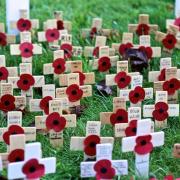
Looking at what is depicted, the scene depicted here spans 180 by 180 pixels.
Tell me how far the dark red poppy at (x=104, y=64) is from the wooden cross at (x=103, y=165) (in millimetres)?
1379

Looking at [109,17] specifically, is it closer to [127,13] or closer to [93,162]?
[127,13]

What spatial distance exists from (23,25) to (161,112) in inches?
68.1

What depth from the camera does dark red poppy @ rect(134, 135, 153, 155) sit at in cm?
321

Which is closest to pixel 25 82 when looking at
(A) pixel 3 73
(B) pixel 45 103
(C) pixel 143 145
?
(A) pixel 3 73

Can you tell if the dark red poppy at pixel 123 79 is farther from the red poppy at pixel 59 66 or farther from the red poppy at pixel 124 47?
the red poppy at pixel 124 47

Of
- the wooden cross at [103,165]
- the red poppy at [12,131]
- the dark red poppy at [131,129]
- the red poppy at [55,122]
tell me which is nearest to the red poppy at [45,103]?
the red poppy at [55,122]

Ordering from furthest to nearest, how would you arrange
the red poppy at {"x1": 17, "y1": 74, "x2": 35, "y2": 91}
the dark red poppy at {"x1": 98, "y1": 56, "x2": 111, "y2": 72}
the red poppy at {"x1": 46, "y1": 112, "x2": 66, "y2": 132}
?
the dark red poppy at {"x1": 98, "y1": 56, "x2": 111, "y2": 72} < the red poppy at {"x1": 17, "y1": 74, "x2": 35, "y2": 91} < the red poppy at {"x1": 46, "y1": 112, "x2": 66, "y2": 132}

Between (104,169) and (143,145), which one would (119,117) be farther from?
(104,169)

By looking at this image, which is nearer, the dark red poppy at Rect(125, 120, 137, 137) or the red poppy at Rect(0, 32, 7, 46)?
the dark red poppy at Rect(125, 120, 137, 137)

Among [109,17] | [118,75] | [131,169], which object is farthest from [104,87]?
[109,17]

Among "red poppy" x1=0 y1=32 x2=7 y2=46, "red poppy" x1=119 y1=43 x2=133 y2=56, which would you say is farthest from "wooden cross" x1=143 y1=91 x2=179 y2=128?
"red poppy" x1=0 y1=32 x2=7 y2=46

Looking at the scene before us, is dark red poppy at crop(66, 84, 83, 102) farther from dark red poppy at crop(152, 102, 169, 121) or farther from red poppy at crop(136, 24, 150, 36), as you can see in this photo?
red poppy at crop(136, 24, 150, 36)

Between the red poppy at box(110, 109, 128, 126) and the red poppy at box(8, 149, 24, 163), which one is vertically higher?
the red poppy at box(110, 109, 128, 126)

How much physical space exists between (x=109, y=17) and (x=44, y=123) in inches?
85.0
